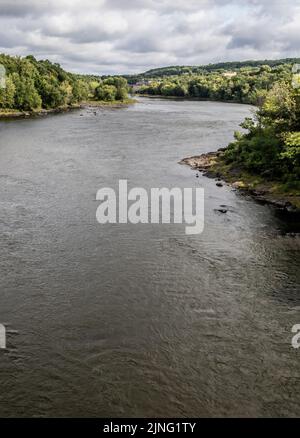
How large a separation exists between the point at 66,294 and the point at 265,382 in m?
12.0

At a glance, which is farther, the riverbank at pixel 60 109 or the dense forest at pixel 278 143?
the riverbank at pixel 60 109

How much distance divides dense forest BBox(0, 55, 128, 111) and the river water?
81.4m

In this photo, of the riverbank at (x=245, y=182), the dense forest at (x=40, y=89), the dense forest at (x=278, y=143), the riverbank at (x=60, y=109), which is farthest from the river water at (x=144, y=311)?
the dense forest at (x=40, y=89)

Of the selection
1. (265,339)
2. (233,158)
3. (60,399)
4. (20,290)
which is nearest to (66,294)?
(20,290)

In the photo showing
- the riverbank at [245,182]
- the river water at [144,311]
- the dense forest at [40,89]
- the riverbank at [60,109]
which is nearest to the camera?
the river water at [144,311]

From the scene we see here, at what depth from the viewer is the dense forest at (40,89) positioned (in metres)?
120

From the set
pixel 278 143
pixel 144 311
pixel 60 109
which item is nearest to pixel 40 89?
pixel 60 109

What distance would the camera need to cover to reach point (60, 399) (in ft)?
58.8

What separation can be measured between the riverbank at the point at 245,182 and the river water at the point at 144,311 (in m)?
2.20

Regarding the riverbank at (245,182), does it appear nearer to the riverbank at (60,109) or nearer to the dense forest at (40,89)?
the riverbank at (60,109)

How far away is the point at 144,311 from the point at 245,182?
98.3ft

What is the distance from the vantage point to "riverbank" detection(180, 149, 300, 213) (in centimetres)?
4347

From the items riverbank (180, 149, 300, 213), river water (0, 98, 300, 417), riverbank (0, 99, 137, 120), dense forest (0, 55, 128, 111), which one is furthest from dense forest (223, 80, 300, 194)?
dense forest (0, 55, 128, 111)
